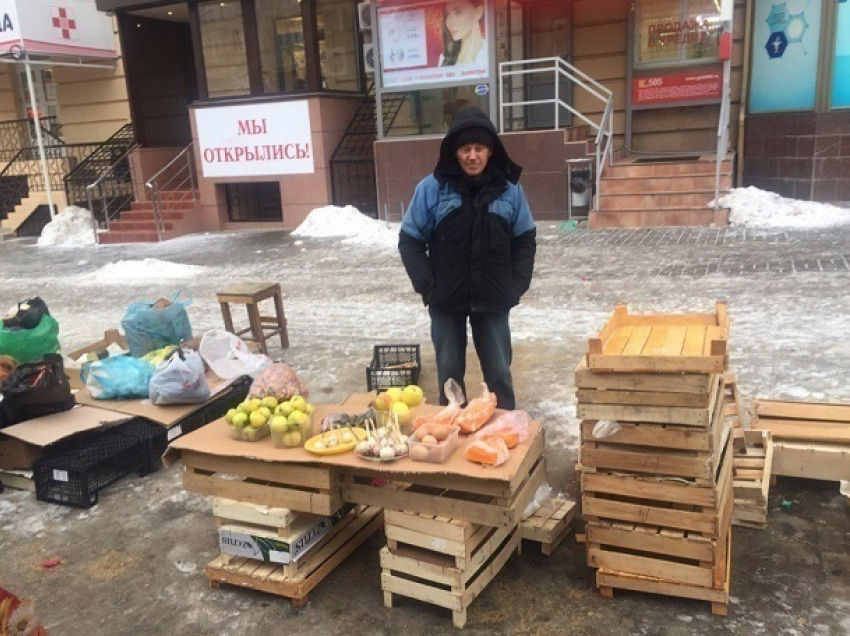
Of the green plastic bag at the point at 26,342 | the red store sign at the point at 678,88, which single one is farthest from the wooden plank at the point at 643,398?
the red store sign at the point at 678,88

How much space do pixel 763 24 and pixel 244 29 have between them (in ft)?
32.5

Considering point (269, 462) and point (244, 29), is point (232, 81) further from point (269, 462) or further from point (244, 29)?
point (269, 462)

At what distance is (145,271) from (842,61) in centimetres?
1135

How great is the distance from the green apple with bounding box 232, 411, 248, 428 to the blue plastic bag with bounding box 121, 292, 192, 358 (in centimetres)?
286

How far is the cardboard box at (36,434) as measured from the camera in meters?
4.28

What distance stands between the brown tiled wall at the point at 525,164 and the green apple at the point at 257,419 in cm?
1003

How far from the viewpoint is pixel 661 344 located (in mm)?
3129

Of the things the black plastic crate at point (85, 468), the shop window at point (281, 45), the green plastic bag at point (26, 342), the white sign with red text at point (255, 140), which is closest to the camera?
the black plastic crate at point (85, 468)

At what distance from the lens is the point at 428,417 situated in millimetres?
3332

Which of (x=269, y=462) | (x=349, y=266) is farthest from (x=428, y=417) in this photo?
(x=349, y=266)

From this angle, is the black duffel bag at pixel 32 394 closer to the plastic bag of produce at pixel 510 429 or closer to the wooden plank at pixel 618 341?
the plastic bag of produce at pixel 510 429

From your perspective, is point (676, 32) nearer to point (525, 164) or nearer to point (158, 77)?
point (525, 164)

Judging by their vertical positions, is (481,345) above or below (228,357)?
above

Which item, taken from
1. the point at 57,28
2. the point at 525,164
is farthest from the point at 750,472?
the point at 57,28
